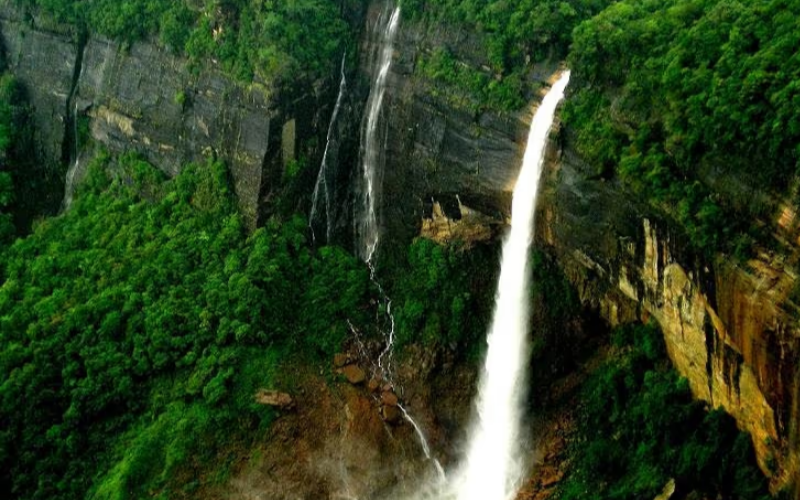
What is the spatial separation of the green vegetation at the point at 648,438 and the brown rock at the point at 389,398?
15.2 feet

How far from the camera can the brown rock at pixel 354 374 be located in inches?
885

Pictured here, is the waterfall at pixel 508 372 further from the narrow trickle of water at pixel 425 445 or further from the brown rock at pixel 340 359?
the brown rock at pixel 340 359

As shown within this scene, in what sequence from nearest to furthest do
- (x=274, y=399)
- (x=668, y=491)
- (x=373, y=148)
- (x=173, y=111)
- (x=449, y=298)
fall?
(x=668, y=491)
(x=274, y=399)
(x=449, y=298)
(x=373, y=148)
(x=173, y=111)

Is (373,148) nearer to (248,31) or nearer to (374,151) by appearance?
(374,151)

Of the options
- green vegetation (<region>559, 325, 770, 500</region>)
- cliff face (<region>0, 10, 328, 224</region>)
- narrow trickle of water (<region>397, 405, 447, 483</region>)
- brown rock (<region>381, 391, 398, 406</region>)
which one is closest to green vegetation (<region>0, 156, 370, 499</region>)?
cliff face (<region>0, 10, 328, 224</region>)

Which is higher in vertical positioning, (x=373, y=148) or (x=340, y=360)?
(x=373, y=148)

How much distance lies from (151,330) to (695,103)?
45.6 feet

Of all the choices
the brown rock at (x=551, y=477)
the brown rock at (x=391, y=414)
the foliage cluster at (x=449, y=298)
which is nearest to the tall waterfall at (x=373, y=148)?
the foliage cluster at (x=449, y=298)

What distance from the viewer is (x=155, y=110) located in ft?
83.8

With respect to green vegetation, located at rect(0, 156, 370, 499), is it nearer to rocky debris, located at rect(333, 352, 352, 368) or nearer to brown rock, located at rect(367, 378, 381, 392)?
rocky debris, located at rect(333, 352, 352, 368)

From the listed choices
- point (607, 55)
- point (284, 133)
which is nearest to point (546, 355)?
point (607, 55)

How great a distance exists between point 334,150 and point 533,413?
9.40 m

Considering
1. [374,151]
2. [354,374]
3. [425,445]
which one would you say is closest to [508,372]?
[425,445]

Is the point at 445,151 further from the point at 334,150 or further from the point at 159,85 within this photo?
the point at 159,85
